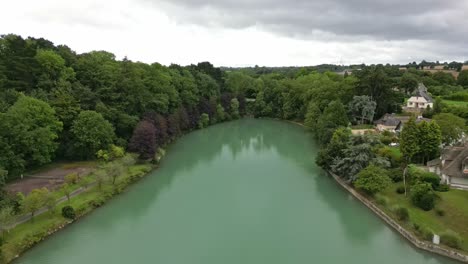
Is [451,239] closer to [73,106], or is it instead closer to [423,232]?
[423,232]

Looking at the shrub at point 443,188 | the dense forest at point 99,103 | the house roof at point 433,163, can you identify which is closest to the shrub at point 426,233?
the shrub at point 443,188

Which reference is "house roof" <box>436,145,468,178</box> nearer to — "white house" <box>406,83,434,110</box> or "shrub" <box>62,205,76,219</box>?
"shrub" <box>62,205,76,219</box>

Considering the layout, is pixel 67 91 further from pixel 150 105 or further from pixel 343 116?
pixel 343 116

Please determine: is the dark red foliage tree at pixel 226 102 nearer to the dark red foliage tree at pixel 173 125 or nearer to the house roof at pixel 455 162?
the dark red foliage tree at pixel 173 125

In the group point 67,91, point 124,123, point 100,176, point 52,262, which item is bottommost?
point 52,262

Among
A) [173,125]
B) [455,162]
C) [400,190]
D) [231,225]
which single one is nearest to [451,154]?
[455,162]

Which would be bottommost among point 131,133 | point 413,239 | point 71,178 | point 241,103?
point 413,239

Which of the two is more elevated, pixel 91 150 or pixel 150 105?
pixel 150 105

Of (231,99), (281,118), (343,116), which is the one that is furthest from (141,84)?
(281,118)
